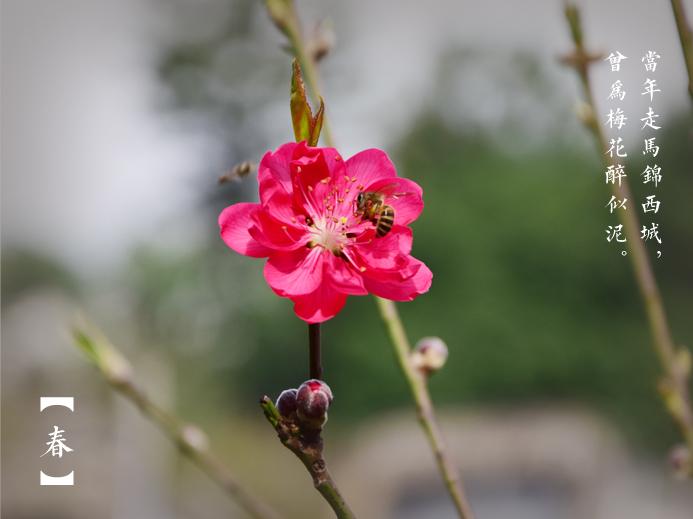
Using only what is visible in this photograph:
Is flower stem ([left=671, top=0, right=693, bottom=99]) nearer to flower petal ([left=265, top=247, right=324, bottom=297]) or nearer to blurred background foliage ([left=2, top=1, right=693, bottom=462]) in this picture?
flower petal ([left=265, top=247, right=324, bottom=297])

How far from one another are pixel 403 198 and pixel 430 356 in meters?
0.26

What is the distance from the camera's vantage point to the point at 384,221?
23.4 inches

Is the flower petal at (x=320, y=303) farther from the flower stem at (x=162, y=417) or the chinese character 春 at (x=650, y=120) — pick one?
the chinese character 春 at (x=650, y=120)

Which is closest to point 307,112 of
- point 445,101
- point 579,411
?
point 579,411

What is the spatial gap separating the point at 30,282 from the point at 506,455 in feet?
70.1

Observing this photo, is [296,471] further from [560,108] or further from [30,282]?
[30,282]

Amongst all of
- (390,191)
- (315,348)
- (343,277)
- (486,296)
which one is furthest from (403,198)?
(486,296)

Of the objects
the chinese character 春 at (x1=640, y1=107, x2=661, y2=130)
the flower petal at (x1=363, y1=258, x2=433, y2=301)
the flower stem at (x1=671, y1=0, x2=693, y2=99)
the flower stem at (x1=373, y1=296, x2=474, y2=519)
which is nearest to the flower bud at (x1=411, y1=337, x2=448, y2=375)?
the flower stem at (x1=373, y1=296, x2=474, y2=519)

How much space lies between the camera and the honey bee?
59 cm

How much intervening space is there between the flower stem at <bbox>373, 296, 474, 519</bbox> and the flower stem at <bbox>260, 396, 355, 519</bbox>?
25cm

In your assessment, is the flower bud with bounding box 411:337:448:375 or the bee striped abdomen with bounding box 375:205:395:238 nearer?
the bee striped abdomen with bounding box 375:205:395:238

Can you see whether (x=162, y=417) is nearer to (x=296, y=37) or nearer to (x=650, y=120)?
(x=296, y=37)

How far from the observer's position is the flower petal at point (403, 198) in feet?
1.97

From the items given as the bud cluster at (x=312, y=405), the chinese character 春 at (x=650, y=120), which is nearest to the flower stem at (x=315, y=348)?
the bud cluster at (x=312, y=405)
